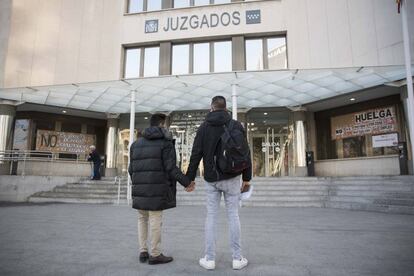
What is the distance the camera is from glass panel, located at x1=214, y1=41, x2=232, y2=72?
52.0 ft

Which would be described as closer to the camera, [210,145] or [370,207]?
[210,145]

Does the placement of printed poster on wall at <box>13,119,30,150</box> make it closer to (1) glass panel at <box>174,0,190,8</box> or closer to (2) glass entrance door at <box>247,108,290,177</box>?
(1) glass panel at <box>174,0,190,8</box>

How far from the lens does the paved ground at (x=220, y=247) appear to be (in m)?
3.36

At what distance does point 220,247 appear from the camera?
174 inches

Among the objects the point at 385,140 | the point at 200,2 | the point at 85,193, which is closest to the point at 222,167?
the point at 85,193

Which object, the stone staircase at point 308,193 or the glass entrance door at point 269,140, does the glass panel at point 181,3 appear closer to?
the glass entrance door at point 269,140

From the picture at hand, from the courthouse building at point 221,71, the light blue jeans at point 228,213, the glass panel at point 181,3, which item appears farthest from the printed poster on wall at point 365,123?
the light blue jeans at point 228,213

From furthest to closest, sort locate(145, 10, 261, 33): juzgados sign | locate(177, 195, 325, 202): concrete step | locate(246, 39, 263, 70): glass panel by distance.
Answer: locate(246, 39, 263, 70): glass panel
locate(145, 10, 261, 33): juzgados sign
locate(177, 195, 325, 202): concrete step

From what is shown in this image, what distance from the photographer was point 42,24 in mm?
16125

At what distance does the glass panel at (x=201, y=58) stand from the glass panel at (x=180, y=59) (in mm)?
431

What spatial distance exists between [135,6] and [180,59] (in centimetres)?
421

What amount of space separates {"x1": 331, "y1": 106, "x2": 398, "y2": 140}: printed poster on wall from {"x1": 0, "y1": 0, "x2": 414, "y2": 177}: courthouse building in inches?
2.2

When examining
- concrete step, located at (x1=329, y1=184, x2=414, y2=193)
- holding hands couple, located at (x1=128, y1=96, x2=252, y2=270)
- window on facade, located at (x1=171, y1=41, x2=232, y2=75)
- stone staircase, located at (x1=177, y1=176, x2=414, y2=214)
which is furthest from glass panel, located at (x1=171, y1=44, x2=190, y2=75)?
holding hands couple, located at (x1=128, y1=96, x2=252, y2=270)

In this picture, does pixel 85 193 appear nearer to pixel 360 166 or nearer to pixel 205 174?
pixel 205 174
